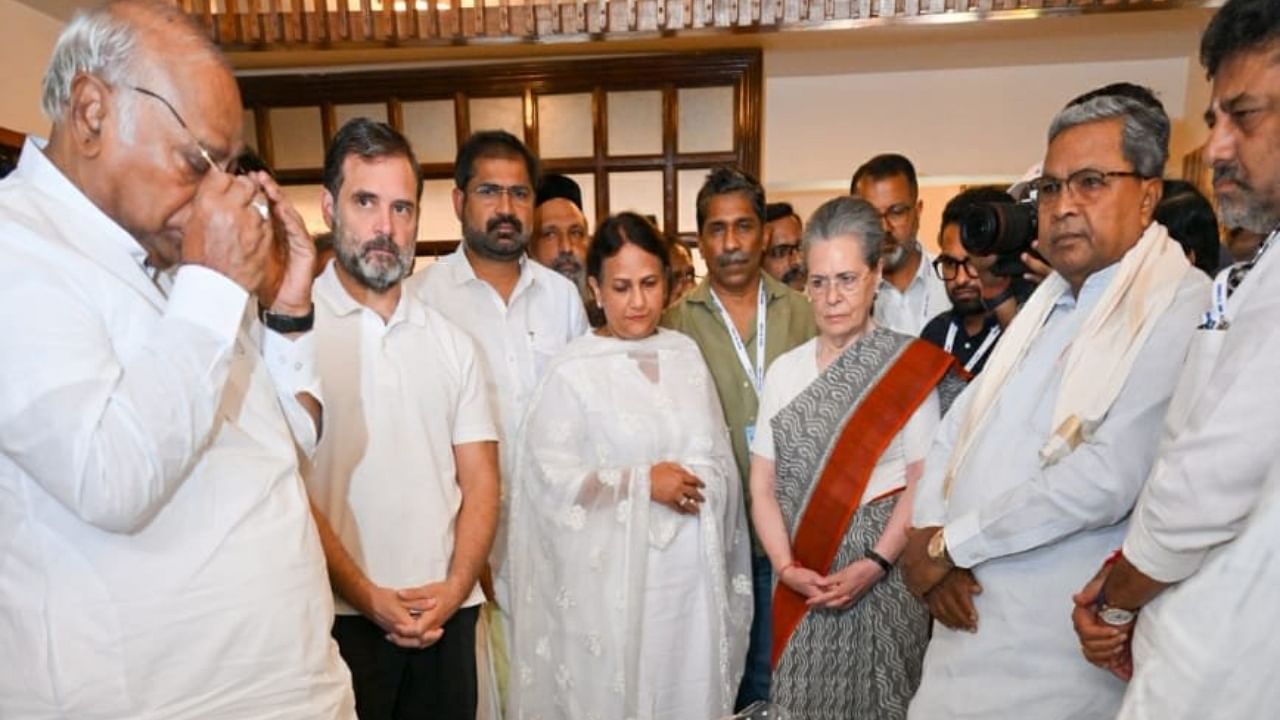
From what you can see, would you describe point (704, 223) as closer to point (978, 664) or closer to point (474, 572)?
point (474, 572)

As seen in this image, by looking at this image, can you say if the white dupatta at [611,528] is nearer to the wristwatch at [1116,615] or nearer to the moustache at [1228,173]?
the wristwatch at [1116,615]

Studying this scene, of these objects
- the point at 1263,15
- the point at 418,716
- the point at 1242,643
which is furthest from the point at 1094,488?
the point at 418,716

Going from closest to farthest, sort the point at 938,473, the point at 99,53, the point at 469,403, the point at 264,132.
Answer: the point at 99,53 < the point at 938,473 < the point at 469,403 < the point at 264,132

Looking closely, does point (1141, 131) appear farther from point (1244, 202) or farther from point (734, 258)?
point (734, 258)

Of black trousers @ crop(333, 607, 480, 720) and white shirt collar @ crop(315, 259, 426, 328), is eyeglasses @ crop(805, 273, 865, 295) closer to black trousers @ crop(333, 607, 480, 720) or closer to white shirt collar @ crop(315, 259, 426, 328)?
white shirt collar @ crop(315, 259, 426, 328)

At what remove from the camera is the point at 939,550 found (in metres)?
1.25

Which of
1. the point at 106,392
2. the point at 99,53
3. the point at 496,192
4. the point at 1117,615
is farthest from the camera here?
the point at 496,192

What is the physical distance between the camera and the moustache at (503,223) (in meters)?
2.11

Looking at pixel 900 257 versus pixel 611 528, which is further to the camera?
pixel 900 257

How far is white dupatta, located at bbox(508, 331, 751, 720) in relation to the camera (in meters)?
1.74

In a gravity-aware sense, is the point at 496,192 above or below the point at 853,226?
above

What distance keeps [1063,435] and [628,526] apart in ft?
3.15

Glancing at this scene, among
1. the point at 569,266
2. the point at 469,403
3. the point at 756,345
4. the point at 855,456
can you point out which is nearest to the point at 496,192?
the point at 569,266

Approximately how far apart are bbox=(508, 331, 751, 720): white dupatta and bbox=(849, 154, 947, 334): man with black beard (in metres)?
0.94
